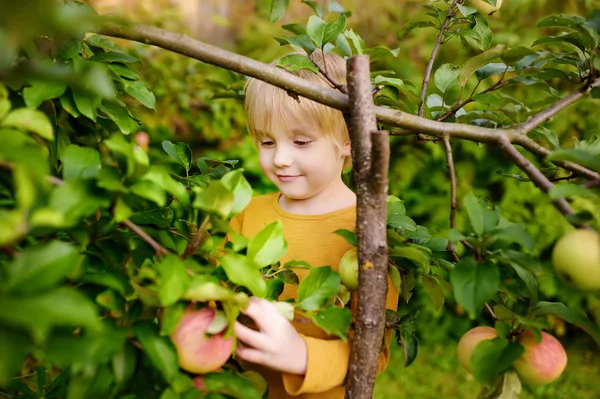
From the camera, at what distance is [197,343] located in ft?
2.19

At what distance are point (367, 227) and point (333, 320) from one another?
14 centimetres

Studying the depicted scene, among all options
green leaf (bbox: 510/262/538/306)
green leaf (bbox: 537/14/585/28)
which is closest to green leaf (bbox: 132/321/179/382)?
green leaf (bbox: 510/262/538/306)

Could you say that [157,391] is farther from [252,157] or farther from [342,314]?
[252,157]

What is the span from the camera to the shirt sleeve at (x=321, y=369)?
0.82 m

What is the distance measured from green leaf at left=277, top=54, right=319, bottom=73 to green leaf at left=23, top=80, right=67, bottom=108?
1.17ft

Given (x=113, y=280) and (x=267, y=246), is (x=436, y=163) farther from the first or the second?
(x=113, y=280)

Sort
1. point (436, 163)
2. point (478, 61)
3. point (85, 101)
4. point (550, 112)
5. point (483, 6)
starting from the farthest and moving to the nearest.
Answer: point (436, 163) → point (483, 6) → point (478, 61) → point (550, 112) → point (85, 101)

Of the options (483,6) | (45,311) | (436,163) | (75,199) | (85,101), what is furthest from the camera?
(436,163)

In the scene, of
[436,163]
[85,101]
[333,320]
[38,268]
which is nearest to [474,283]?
[333,320]

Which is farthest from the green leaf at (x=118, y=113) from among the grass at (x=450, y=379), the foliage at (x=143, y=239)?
the grass at (x=450, y=379)

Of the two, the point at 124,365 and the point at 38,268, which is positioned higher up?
the point at 38,268

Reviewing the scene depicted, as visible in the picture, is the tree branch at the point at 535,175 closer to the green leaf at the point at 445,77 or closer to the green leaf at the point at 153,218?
the green leaf at the point at 445,77

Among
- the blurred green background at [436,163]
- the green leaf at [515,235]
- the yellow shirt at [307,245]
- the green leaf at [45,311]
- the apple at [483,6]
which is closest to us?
the green leaf at [45,311]

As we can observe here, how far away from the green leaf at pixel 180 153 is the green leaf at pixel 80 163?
0.39 metres
